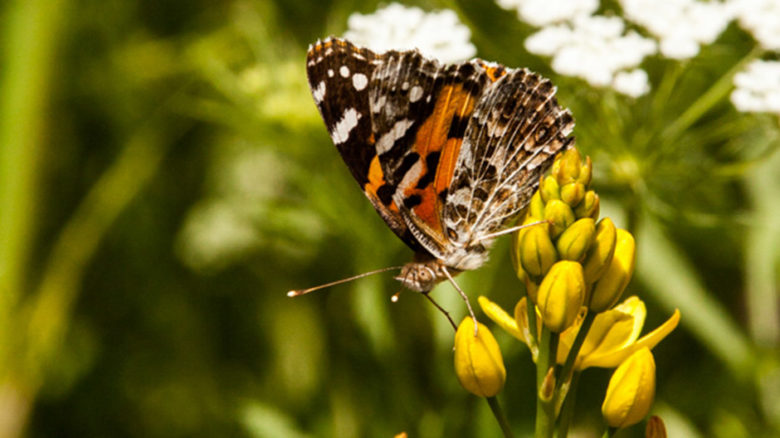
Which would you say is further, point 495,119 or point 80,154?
point 80,154

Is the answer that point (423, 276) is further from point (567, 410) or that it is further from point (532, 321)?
point (567, 410)

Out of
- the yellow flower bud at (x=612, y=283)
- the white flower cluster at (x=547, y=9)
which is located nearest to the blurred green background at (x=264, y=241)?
the white flower cluster at (x=547, y=9)

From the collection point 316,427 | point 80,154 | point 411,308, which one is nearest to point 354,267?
point 411,308

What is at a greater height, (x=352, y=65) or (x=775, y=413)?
(x=352, y=65)

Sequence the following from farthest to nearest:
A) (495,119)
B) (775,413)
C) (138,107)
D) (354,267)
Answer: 1. (138,107)
2. (354,267)
3. (775,413)
4. (495,119)

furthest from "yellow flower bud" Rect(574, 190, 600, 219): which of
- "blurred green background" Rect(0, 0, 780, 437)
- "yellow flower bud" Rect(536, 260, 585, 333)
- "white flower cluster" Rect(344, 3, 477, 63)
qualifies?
"white flower cluster" Rect(344, 3, 477, 63)

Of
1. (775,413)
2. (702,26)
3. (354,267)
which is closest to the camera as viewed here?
(702,26)

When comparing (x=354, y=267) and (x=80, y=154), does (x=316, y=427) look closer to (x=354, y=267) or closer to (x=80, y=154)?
(x=354, y=267)
